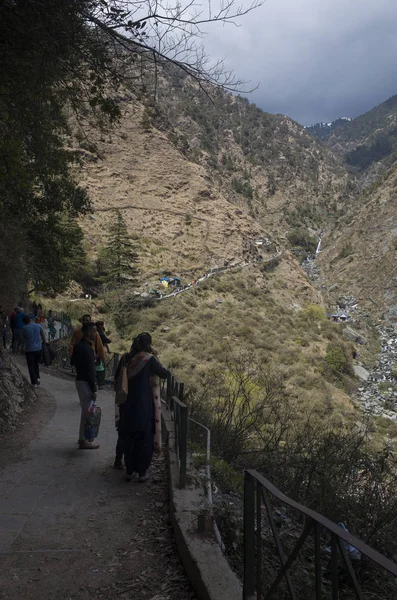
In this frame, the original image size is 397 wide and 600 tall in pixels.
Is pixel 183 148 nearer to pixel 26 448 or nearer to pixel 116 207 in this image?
pixel 116 207

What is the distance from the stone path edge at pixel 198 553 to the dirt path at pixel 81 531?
13cm

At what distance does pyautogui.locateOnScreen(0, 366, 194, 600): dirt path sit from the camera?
3.45 metres

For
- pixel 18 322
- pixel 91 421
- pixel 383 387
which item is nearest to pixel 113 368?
pixel 18 322

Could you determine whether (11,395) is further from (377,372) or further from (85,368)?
(377,372)

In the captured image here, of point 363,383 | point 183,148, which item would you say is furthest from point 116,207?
point 363,383

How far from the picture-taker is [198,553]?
350cm

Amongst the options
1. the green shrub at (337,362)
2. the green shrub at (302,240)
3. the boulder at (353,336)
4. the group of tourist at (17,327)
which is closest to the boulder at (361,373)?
the green shrub at (337,362)

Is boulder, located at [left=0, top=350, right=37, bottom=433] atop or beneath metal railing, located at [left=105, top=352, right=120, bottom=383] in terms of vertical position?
atop

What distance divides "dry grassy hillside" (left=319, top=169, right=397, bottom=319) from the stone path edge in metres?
47.2

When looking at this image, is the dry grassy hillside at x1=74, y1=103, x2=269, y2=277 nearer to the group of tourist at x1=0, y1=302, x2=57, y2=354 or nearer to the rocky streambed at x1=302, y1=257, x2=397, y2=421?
the rocky streambed at x1=302, y1=257, x2=397, y2=421

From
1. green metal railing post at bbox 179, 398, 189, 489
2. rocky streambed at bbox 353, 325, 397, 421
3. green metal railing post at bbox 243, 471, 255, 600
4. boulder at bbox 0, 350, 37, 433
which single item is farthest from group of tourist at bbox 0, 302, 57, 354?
rocky streambed at bbox 353, 325, 397, 421

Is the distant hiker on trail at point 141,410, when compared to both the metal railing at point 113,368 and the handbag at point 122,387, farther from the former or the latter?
the metal railing at point 113,368

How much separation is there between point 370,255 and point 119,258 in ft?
114

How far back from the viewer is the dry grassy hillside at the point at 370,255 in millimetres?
52469
